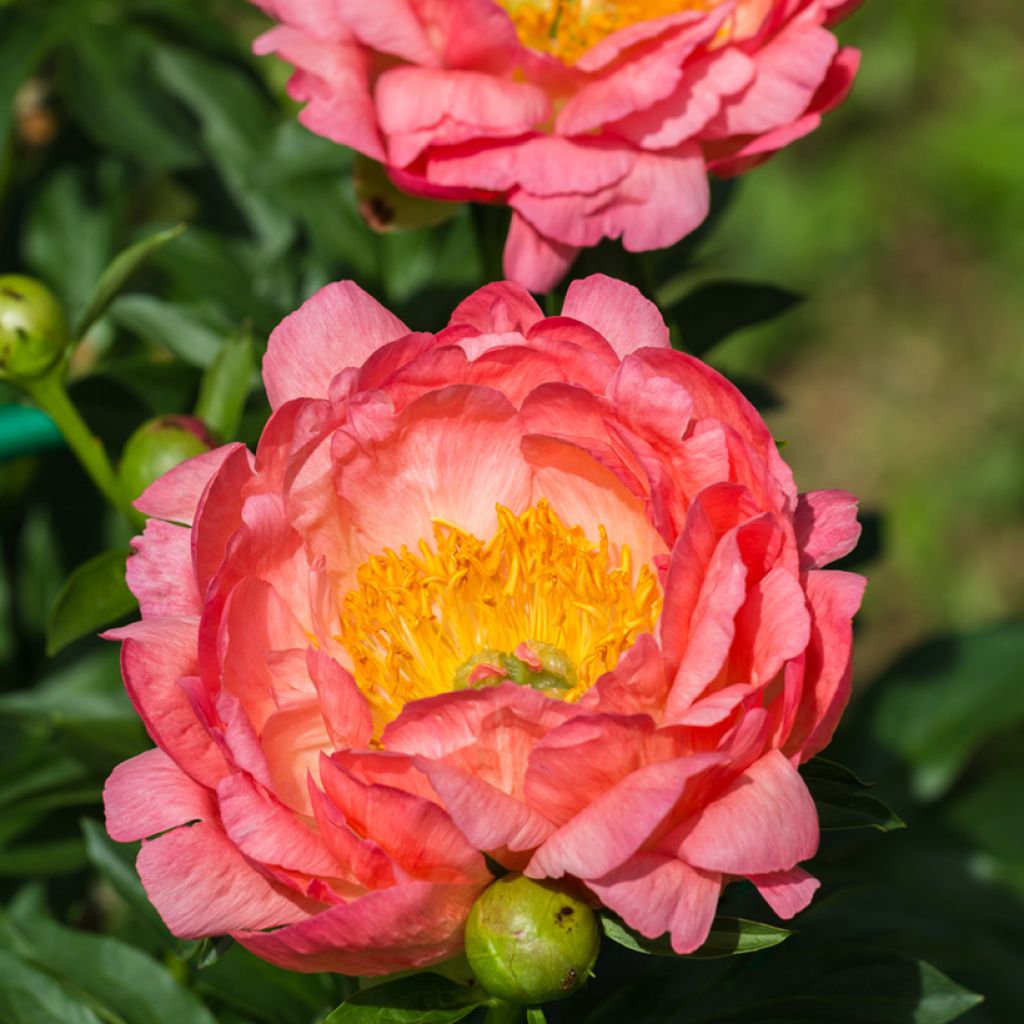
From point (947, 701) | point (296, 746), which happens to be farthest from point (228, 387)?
point (947, 701)

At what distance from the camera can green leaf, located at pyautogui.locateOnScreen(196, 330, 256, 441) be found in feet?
3.66

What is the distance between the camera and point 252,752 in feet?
2.43

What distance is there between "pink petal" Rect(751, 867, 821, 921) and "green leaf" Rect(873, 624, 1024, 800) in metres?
0.86

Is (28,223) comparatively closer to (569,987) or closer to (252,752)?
(252,752)

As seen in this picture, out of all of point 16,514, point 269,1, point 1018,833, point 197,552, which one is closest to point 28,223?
point 16,514

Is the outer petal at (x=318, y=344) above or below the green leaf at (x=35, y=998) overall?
above

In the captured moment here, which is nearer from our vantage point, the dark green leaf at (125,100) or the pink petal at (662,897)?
the pink petal at (662,897)

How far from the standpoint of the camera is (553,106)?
1.08m

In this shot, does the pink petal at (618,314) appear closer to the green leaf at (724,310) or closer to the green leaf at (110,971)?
the green leaf at (724,310)

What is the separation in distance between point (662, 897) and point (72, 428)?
2.01 feet

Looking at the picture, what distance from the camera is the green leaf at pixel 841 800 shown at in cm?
78

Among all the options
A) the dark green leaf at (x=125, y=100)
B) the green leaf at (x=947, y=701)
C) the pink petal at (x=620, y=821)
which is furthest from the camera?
the green leaf at (x=947, y=701)

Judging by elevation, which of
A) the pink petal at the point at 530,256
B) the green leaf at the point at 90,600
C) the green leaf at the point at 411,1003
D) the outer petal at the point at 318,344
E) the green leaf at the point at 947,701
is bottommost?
the green leaf at the point at 947,701

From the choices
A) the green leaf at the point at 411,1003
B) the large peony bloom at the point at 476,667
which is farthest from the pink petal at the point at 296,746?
the green leaf at the point at 411,1003
